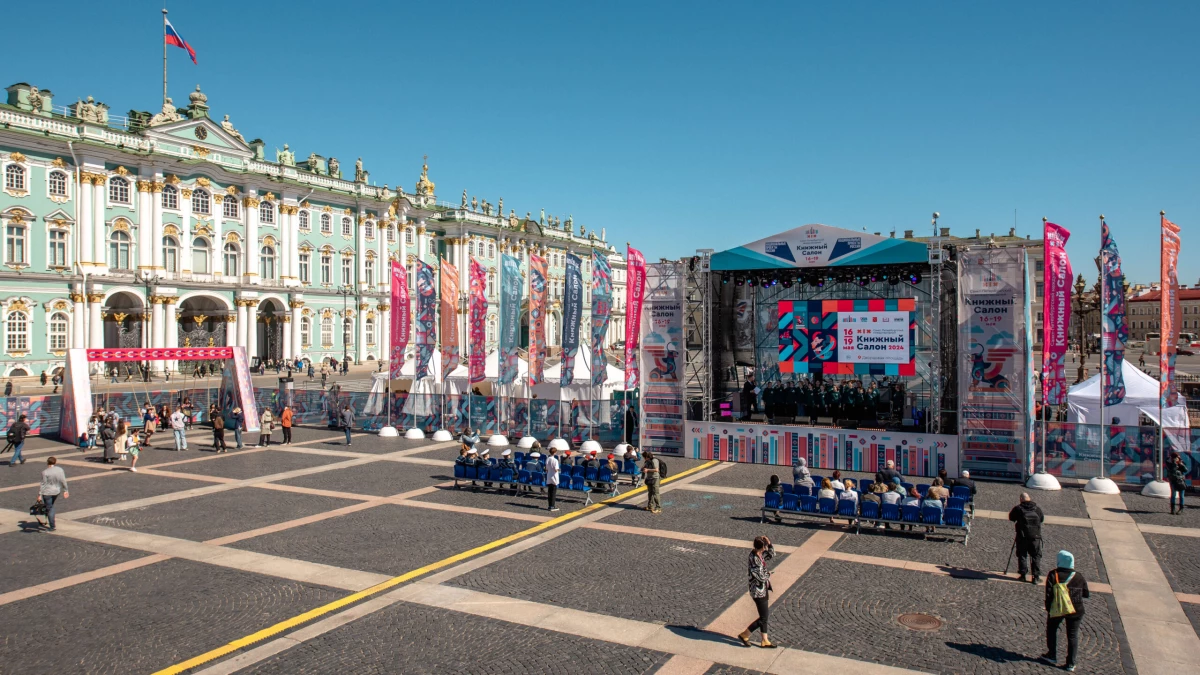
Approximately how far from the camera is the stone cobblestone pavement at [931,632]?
9883 millimetres

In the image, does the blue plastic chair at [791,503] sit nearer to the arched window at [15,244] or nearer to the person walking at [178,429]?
the person walking at [178,429]

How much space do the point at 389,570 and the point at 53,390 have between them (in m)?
38.5

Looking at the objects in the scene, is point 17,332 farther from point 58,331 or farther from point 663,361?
point 663,361

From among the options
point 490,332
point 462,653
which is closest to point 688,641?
point 462,653

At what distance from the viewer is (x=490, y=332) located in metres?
82.8

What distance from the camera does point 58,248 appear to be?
49.5m

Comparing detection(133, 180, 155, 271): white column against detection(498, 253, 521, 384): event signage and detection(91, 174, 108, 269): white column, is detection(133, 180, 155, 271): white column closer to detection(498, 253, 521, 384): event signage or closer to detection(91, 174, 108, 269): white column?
detection(91, 174, 108, 269): white column

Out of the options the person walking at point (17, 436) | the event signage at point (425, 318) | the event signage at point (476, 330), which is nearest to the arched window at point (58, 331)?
the person walking at point (17, 436)

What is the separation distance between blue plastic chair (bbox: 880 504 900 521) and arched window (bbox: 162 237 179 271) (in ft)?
171

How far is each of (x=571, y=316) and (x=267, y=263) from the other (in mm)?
40762

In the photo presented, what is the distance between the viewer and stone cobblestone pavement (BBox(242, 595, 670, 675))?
9602 millimetres

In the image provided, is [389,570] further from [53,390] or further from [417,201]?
[417,201]

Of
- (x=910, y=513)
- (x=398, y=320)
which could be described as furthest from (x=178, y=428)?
(x=910, y=513)

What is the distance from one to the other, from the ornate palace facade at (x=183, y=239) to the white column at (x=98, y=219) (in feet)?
0.31
